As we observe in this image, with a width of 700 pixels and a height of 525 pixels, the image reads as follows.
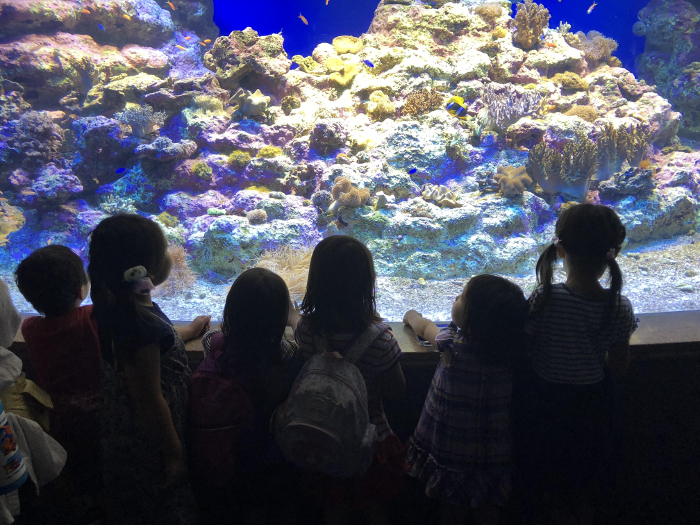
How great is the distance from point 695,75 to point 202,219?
1413 centimetres

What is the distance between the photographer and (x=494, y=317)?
4.63ft

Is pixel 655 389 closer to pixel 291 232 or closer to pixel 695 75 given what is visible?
pixel 291 232

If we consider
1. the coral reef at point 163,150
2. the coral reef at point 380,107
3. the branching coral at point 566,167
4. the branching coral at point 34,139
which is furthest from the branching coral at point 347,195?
the branching coral at point 34,139

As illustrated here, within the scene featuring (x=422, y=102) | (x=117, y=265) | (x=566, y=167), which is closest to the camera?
(x=117, y=265)

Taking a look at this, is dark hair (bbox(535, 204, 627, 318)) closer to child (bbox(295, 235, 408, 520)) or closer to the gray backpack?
child (bbox(295, 235, 408, 520))

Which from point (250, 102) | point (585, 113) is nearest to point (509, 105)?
point (585, 113)

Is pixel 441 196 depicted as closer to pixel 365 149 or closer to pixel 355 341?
pixel 365 149

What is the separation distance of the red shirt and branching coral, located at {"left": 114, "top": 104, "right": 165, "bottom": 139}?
713cm

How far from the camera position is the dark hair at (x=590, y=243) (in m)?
1.48

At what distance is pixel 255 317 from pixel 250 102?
6778 mm

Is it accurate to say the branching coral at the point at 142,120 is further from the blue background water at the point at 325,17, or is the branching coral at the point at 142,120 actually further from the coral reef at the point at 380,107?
the blue background water at the point at 325,17

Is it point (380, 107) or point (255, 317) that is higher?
point (380, 107)

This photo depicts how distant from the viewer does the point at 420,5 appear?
348 inches

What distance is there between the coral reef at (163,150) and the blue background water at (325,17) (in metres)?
10.8
